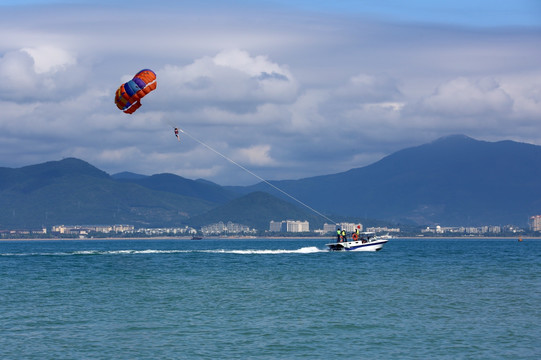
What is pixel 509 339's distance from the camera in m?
32.4

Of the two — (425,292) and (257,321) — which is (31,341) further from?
(425,292)

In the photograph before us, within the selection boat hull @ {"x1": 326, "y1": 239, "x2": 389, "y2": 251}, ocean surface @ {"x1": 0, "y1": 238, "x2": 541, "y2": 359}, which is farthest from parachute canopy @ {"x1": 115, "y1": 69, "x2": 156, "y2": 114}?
boat hull @ {"x1": 326, "y1": 239, "x2": 389, "y2": 251}

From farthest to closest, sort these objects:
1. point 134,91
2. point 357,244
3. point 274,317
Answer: point 357,244 → point 134,91 → point 274,317

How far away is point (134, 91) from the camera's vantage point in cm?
6775

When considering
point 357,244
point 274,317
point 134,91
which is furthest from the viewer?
point 357,244

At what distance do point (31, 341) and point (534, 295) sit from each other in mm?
32451

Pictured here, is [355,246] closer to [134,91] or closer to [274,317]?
[134,91]

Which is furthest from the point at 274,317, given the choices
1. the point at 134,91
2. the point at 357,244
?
the point at 357,244

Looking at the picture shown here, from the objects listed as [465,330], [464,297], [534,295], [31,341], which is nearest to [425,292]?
[464,297]

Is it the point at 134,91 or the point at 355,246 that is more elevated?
the point at 134,91

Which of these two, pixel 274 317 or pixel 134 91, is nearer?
pixel 274 317

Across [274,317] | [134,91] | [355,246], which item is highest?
[134,91]

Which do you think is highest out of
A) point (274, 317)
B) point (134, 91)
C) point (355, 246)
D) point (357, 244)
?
point (134, 91)

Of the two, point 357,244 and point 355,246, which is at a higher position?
point 357,244
